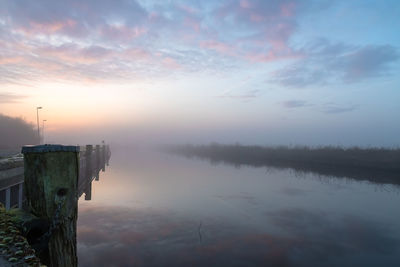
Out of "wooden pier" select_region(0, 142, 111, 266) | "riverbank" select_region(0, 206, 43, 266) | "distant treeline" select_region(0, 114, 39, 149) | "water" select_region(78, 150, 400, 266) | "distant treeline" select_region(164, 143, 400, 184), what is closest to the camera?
"riverbank" select_region(0, 206, 43, 266)

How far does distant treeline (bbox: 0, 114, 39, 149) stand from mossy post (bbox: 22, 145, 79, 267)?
242 ft

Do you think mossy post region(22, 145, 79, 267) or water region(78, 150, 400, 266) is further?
water region(78, 150, 400, 266)

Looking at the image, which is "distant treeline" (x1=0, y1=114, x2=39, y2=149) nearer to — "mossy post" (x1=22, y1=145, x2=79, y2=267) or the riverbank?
"mossy post" (x1=22, y1=145, x2=79, y2=267)

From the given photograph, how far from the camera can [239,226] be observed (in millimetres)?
12125

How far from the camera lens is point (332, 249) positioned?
32.0 ft

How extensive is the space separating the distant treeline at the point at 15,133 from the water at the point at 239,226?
199 ft

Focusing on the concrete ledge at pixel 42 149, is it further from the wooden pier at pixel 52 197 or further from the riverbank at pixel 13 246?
the riverbank at pixel 13 246

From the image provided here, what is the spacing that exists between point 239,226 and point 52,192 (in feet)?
33.8

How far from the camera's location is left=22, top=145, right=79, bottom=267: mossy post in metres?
3.12

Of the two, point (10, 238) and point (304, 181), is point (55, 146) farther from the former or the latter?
point (304, 181)

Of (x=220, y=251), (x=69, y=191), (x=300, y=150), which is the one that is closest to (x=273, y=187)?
(x=220, y=251)

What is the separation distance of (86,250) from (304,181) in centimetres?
2081

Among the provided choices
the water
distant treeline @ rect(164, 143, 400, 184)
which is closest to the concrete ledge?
the water

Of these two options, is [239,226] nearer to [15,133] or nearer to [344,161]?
[344,161]
